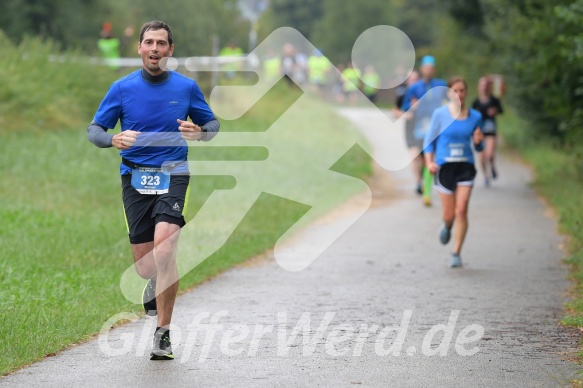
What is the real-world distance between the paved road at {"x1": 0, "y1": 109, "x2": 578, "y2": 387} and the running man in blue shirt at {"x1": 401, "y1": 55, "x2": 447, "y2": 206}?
4290mm

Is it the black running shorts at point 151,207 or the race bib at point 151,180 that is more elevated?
the race bib at point 151,180

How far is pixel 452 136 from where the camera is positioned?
1303 centimetres

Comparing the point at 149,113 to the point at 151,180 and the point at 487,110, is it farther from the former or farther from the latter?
the point at 487,110

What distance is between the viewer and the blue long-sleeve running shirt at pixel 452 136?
1302 centimetres

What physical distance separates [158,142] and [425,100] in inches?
474

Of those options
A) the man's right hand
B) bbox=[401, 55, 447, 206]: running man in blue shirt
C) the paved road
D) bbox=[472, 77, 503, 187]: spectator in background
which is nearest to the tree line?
bbox=[472, 77, 503, 187]: spectator in background

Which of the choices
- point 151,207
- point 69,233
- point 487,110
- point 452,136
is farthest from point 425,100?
point 151,207

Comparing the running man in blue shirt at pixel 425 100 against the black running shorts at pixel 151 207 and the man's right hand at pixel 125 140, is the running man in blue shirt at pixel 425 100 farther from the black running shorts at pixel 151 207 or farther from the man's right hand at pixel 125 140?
the man's right hand at pixel 125 140

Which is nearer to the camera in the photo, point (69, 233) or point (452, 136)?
point (452, 136)

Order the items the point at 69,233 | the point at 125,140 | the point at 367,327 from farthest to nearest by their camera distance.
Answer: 1. the point at 69,233
2. the point at 367,327
3. the point at 125,140

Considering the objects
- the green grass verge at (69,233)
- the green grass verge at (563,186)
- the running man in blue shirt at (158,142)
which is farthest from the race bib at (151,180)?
the green grass verge at (563,186)

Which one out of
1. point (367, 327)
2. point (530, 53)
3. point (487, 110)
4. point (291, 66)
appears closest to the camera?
point (367, 327)

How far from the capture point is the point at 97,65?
1085 inches

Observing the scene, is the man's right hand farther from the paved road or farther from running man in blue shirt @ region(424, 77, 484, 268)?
running man in blue shirt @ region(424, 77, 484, 268)
